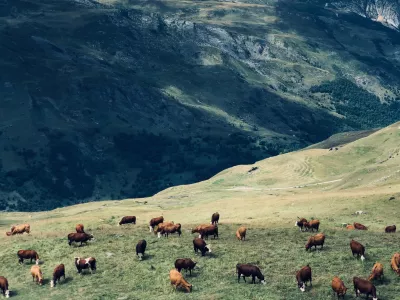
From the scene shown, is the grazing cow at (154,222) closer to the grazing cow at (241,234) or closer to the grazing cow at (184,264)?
the grazing cow at (241,234)

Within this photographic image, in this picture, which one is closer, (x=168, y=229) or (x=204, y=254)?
(x=204, y=254)

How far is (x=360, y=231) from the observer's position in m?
63.6

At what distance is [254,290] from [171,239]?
55.6ft

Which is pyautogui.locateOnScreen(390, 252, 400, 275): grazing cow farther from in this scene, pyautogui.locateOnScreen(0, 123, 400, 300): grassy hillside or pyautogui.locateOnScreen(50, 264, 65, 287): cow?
pyautogui.locateOnScreen(50, 264, 65, 287): cow

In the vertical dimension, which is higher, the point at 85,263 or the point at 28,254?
the point at 28,254

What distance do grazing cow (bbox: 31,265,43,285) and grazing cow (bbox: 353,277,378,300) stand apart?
24.8 metres

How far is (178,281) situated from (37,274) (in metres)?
12.8

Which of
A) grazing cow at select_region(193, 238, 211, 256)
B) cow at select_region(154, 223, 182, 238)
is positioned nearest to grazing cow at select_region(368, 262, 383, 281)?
grazing cow at select_region(193, 238, 211, 256)

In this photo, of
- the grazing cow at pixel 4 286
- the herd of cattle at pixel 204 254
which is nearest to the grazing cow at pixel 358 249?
the herd of cattle at pixel 204 254

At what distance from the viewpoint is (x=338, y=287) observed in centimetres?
4344

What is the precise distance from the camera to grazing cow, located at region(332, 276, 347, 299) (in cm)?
4332

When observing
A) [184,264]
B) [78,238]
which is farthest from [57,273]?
[184,264]

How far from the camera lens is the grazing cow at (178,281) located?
46844 millimetres

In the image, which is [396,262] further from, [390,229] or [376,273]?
[390,229]
